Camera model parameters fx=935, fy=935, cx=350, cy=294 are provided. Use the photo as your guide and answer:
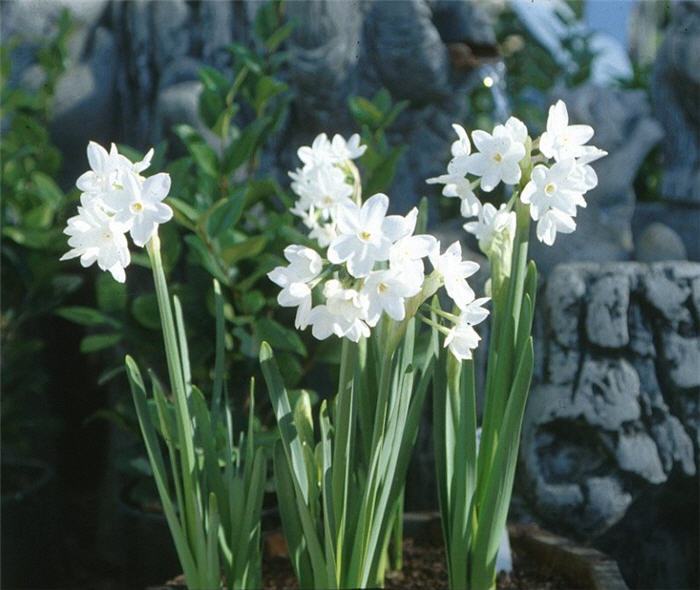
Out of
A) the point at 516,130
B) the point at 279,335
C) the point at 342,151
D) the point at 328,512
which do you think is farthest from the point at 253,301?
the point at 516,130

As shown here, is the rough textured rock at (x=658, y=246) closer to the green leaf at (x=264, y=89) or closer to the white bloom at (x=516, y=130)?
the green leaf at (x=264, y=89)

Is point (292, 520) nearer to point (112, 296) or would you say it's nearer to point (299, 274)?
point (299, 274)

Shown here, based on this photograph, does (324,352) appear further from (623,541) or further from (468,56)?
(468,56)

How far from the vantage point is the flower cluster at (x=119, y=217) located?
1.03 metres

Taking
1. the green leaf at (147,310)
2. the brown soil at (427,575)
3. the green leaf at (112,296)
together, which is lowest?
the brown soil at (427,575)

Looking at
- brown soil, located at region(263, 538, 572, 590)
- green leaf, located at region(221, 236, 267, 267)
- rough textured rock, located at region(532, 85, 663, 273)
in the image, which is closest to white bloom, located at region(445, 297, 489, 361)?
brown soil, located at region(263, 538, 572, 590)

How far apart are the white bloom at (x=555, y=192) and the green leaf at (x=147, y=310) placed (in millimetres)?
912

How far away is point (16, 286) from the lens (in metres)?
2.26

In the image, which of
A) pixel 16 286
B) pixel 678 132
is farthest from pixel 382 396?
pixel 678 132

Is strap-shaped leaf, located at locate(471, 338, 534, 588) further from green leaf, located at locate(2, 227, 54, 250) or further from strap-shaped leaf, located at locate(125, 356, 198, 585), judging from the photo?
green leaf, located at locate(2, 227, 54, 250)

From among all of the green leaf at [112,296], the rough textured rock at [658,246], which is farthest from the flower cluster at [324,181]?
the rough textured rock at [658,246]

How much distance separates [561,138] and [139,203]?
502 millimetres

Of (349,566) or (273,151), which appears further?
(273,151)

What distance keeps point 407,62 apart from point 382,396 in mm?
1617
